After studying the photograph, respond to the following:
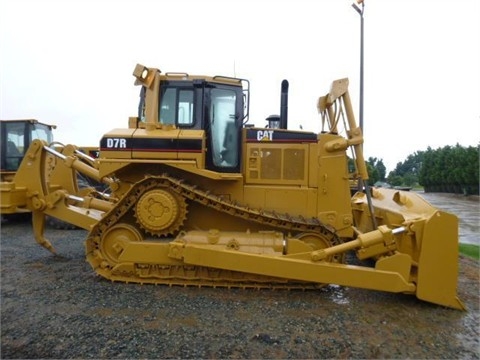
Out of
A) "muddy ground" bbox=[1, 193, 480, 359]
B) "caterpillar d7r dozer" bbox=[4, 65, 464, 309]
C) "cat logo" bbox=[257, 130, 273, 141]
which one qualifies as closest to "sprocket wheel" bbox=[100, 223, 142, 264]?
"caterpillar d7r dozer" bbox=[4, 65, 464, 309]

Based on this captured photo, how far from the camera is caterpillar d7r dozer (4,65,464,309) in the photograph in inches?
190

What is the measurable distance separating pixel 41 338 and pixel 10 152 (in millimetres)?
9627

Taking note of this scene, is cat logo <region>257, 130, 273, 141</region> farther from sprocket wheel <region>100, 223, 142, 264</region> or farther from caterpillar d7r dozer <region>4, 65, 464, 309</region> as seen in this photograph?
sprocket wheel <region>100, 223, 142, 264</region>

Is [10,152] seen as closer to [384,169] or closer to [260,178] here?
[260,178]

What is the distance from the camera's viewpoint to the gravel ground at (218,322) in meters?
3.58

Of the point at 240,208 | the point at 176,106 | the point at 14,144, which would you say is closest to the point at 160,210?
the point at 240,208

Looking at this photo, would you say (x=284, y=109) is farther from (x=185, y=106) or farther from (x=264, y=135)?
(x=185, y=106)

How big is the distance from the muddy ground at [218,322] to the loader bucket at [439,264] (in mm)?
151

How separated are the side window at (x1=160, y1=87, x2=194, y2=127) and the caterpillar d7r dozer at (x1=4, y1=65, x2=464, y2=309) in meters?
0.01

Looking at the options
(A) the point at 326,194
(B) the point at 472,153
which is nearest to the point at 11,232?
(A) the point at 326,194

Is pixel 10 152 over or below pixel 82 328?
over

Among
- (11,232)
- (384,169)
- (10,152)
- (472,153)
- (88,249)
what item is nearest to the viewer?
(88,249)

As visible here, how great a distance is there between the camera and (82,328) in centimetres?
392

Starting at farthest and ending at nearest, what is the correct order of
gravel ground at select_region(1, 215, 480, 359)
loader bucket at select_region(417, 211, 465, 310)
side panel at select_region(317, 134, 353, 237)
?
1. side panel at select_region(317, 134, 353, 237)
2. loader bucket at select_region(417, 211, 465, 310)
3. gravel ground at select_region(1, 215, 480, 359)
